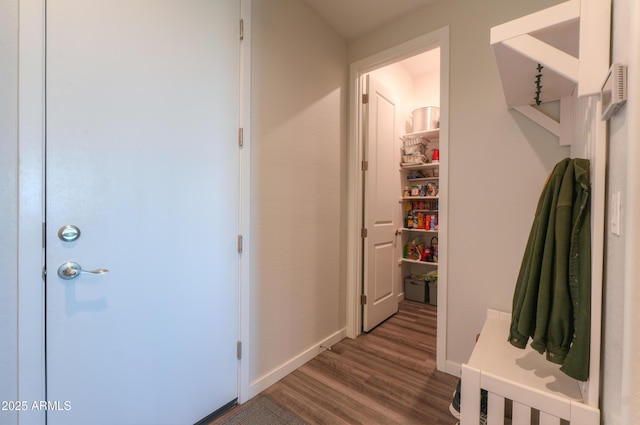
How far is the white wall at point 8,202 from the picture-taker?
941mm

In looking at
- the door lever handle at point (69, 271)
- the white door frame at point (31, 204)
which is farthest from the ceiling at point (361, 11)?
the door lever handle at point (69, 271)

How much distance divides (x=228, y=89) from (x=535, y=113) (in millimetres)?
1805

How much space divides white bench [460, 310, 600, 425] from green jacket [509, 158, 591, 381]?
0.13 metres

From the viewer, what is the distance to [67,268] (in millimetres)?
1062

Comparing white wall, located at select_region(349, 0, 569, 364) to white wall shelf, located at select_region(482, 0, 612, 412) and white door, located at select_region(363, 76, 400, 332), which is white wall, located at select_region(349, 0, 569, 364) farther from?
white door, located at select_region(363, 76, 400, 332)

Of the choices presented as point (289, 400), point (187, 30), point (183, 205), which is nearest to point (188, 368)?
point (289, 400)

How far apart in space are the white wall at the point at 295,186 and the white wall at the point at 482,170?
→ 2.92ft

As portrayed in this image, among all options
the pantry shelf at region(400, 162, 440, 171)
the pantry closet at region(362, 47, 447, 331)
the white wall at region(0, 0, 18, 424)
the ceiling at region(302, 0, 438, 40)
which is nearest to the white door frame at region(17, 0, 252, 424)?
the white wall at region(0, 0, 18, 424)

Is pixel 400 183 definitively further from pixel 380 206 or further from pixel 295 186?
pixel 295 186

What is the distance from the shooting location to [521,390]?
1.01m

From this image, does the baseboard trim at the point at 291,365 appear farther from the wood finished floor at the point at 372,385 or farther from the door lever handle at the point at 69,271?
the door lever handle at the point at 69,271

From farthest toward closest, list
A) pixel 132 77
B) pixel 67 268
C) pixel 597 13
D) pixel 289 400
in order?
pixel 289 400 < pixel 132 77 < pixel 67 268 < pixel 597 13

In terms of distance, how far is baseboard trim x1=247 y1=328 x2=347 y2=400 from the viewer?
5.71 feet

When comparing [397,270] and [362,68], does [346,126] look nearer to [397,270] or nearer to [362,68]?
[362,68]
